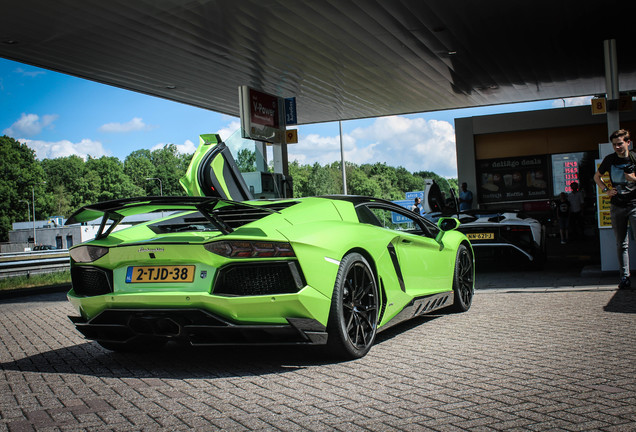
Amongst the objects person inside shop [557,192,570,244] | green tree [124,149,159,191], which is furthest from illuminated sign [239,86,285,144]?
green tree [124,149,159,191]

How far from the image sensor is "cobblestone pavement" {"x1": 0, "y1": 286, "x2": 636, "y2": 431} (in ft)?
10.6

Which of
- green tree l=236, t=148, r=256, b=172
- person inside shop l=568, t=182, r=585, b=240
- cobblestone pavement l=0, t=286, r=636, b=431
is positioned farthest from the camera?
person inside shop l=568, t=182, r=585, b=240

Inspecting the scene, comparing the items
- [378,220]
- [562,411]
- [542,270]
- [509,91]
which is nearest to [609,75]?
[542,270]

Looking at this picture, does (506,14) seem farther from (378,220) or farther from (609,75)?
(378,220)

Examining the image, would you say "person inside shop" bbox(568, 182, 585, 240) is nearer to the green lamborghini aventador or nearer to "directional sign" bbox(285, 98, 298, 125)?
"directional sign" bbox(285, 98, 298, 125)

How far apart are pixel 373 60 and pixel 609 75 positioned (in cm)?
485

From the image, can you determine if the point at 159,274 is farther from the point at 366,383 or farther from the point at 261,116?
the point at 261,116

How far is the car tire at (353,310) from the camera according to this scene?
4461mm

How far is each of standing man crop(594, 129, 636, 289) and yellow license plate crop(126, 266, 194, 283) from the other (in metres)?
5.72

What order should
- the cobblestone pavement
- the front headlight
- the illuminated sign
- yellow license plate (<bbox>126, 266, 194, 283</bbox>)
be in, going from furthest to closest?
the illuminated sign
the front headlight
yellow license plate (<bbox>126, 266, 194, 283</bbox>)
the cobblestone pavement

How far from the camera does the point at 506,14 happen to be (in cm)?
1177

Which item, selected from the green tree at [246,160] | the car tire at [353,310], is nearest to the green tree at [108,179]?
the green tree at [246,160]

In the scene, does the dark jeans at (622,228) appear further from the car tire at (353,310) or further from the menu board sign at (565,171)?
the menu board sign at (565,171)

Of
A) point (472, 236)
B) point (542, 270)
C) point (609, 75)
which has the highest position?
point (609, 75)
